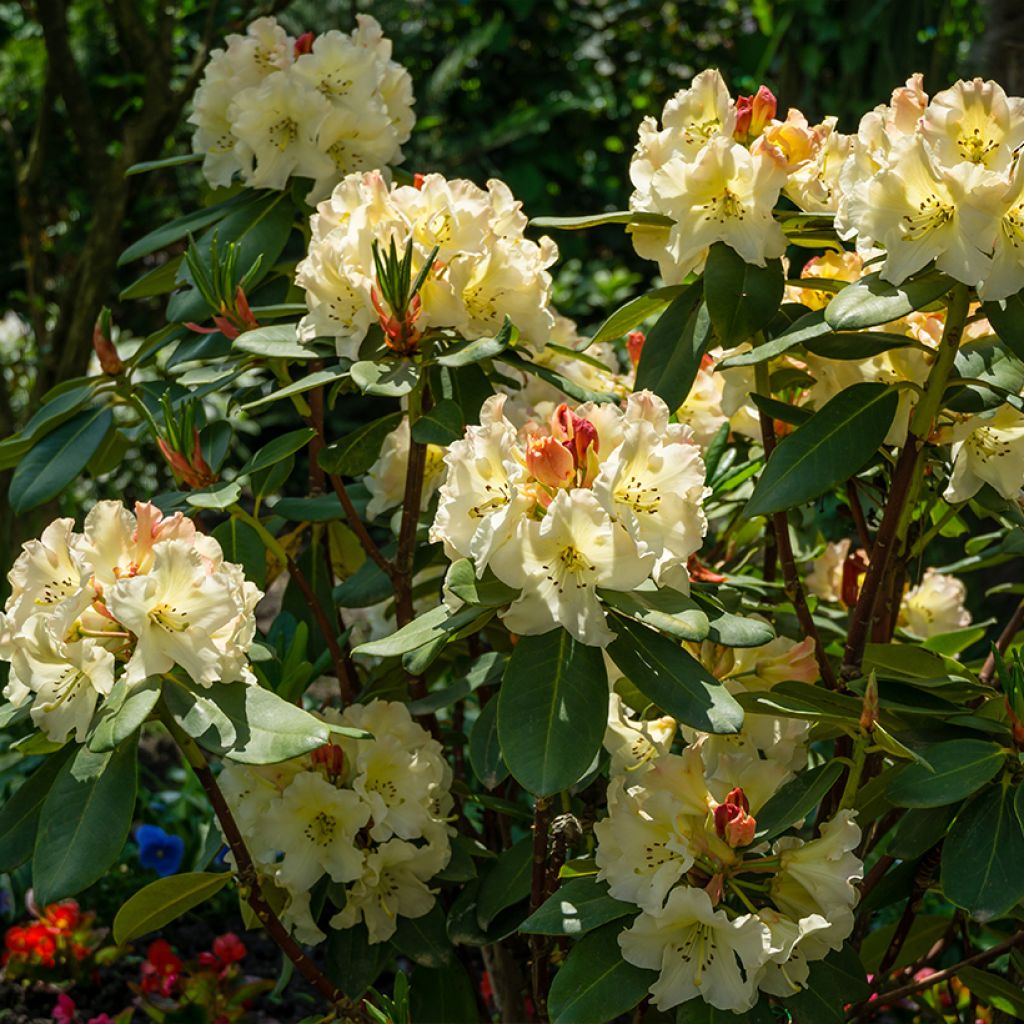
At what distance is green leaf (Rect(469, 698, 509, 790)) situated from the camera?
59.4 inches

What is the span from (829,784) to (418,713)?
0.48m

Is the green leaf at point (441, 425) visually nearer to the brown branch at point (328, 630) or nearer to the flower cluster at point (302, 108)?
the brown branch at point (328, 630)

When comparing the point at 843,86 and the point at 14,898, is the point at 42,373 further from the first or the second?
the point at 843,86

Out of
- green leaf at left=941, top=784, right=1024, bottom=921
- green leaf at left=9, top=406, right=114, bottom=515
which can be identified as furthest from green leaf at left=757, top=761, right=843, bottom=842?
green leaf at left=9, top=406, right=114, bottom=515

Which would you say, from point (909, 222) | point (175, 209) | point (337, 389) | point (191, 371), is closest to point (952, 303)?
point (909, 222)

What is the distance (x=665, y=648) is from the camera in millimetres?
1222

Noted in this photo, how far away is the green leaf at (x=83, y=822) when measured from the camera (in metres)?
1.19

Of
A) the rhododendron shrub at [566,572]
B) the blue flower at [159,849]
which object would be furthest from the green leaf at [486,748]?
the blue flower at [159,849]

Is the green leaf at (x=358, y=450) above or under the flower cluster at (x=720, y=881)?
above

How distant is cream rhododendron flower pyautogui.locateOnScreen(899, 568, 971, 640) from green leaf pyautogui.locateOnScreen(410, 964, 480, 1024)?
0.81 metres

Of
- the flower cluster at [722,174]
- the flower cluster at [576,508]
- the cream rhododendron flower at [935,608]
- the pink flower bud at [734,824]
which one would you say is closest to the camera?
the flower cluster at [576,508]

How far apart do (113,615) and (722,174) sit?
0.68 meters

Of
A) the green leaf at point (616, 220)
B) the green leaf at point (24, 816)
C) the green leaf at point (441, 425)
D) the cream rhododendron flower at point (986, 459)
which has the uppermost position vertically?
the green leaf at point (616, 220)

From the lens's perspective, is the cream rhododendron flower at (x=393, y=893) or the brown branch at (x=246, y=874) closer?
the brown branch at (x=246, y=874)
